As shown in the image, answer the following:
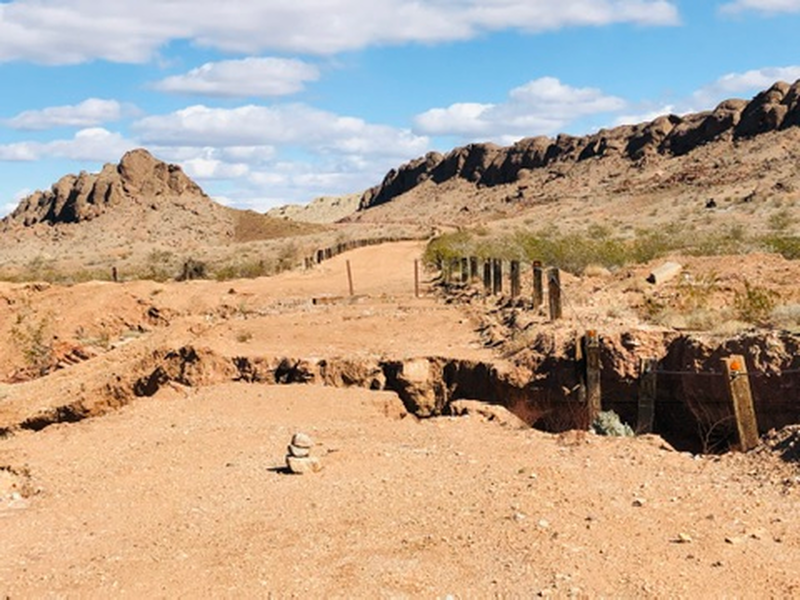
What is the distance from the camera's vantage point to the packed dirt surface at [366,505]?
6.76m

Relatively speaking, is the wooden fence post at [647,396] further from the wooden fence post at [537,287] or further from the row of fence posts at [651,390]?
the wooden fence post at [537,287]

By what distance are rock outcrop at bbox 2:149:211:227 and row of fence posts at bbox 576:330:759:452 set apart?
263 feet

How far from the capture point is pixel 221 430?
1205 centimetres

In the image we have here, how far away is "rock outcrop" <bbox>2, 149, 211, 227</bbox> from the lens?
285 feet

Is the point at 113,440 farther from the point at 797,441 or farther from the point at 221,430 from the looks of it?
the point at 797,441

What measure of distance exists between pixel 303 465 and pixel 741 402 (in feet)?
15.3

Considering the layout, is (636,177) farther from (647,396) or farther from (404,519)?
(404,519)

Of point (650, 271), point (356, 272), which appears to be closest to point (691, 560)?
point (650, 271)

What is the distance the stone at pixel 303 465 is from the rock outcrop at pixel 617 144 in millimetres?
78293

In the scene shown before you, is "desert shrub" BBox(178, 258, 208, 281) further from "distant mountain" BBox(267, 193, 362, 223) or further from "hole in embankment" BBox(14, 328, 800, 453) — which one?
"distant mountain" BBox(267, 193, 362, 223)

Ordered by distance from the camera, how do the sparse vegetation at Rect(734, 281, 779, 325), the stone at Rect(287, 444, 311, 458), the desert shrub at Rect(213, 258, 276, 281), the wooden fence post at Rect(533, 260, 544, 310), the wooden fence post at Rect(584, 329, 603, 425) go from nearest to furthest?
1. the stone at Rect(287, 444, 311, 458)
2. the wooden fence post at Rect(584, 329, 603, 425)
3. the sparse vegetation at Rect(734, 281, 779, 325)
4. the wooden fence post at Rect(533, 260, 544, 310)
5. the desert shrub at Rect(213, 258, 276, 281)

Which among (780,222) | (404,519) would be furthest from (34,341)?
(780,222)

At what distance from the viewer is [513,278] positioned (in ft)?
65.7

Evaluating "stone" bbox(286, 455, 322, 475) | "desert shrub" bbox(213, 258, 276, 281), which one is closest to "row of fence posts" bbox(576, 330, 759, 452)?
"stone" bbox(286, 455, 322, 475)
